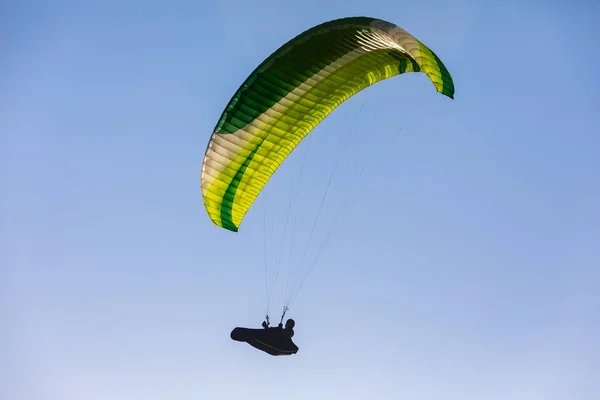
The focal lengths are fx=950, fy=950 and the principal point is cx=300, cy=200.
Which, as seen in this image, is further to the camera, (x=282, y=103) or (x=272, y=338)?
(x=282, y=103)

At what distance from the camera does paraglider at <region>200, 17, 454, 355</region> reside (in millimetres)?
20500

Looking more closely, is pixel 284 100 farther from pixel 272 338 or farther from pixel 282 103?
pixel 272 338

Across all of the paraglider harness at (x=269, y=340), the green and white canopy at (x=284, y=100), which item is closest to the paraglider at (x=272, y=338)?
the paraglider harness at (x=269, y=340)

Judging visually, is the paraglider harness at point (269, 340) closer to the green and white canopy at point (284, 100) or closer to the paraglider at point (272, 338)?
the paraglider at point (272, 338)

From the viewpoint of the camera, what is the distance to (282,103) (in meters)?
21.7

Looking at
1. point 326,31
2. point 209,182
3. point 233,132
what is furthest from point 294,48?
point 209,182

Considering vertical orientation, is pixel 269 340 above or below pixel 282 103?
below

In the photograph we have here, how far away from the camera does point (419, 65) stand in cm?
1822

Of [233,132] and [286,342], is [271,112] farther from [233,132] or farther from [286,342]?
[286,342]

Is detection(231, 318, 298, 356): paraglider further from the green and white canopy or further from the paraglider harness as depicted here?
the green and white canopy

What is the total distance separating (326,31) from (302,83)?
1683mm

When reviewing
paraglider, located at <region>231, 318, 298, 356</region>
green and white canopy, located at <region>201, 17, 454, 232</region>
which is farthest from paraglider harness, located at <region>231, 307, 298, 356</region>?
green and white canopy, located at <region>201, 17, 454, 232</region>

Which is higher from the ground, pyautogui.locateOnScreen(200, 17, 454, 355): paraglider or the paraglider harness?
pyautogui.locateOnScreen(200, 17, 454, 355): paraglider

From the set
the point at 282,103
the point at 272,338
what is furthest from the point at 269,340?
the point at 282,103
